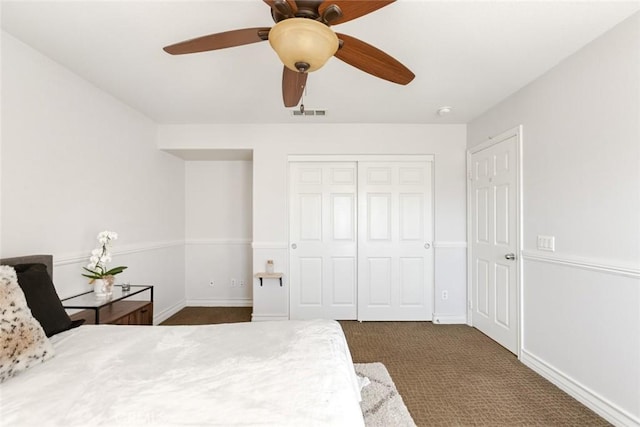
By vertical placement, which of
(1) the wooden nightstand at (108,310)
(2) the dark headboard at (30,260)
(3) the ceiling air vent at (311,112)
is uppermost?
(3) the ceiling air vent at (311,112)

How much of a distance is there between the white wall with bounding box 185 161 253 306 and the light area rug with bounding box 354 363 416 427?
2.42 m

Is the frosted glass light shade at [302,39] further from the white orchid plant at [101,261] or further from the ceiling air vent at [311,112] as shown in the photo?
the white orchid plant at [101,261]

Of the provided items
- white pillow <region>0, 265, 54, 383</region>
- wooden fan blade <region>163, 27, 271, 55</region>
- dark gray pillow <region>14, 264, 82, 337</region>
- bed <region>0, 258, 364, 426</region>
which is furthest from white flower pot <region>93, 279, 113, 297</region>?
wooden fan blade <region>163, 27, 271, 55</region>

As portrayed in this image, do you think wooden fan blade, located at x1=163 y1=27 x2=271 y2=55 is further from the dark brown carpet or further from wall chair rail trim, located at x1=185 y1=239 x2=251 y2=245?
wall chair rail trim, located at x1=185 y1=239 x2=251 y2=245

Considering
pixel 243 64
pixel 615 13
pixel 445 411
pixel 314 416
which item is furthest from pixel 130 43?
pixel 445 411

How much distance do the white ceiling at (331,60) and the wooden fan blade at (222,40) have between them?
34 centimetres

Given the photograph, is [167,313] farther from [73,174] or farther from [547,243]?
[547,243]

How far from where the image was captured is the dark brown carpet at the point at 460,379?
6.12ft

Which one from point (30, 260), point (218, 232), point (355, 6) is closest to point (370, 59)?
point (355, 6)

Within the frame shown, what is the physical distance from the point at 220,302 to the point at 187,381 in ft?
10.9

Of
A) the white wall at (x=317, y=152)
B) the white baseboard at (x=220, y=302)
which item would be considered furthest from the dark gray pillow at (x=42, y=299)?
the white baseboard at (x=220, y=302)

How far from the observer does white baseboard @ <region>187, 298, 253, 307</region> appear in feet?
13.8

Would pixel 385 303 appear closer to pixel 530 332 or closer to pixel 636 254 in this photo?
pixel 530 332

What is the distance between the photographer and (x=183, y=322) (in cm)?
358
